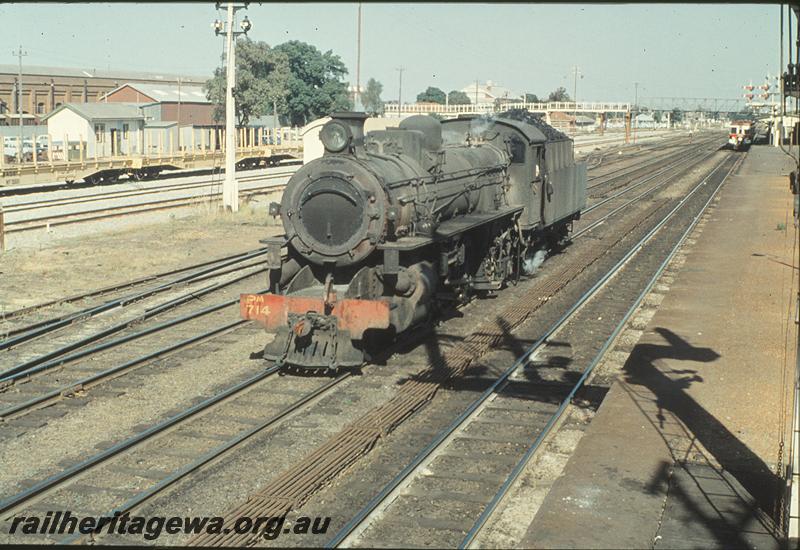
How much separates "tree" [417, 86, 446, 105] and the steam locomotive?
116595 millimetres

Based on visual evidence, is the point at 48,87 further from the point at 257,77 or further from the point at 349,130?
the point at 349,130

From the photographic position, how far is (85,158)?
4197 cm

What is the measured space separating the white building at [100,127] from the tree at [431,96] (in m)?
82.0

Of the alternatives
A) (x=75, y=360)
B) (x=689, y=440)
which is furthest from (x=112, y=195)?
(x=689, y=440)

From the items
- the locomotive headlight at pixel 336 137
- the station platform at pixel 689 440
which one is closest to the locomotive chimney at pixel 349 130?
the locomotive headlight at pixel 336 137

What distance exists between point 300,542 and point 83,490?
2.39 m

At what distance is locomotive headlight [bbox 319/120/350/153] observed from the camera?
12344 millimetres

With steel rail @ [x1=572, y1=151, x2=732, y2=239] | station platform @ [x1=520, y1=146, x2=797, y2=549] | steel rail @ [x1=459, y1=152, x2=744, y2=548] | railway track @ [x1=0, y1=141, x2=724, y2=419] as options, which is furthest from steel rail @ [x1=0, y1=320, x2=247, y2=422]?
steel rail @ [x1=572, y1=151, x2=732, y2=239]

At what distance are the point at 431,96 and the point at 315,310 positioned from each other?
122 meters

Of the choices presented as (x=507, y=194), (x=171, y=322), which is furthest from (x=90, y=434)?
(x=507, y=194)

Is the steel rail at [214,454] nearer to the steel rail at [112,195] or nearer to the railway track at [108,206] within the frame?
the railway track at [108,206]

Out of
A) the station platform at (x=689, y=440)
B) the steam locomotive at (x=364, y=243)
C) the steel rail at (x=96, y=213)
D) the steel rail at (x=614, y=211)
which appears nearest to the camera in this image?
the station platform at (x=689, y=440)

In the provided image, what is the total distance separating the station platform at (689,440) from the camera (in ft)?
23.9

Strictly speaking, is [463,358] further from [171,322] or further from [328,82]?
[328,82]
